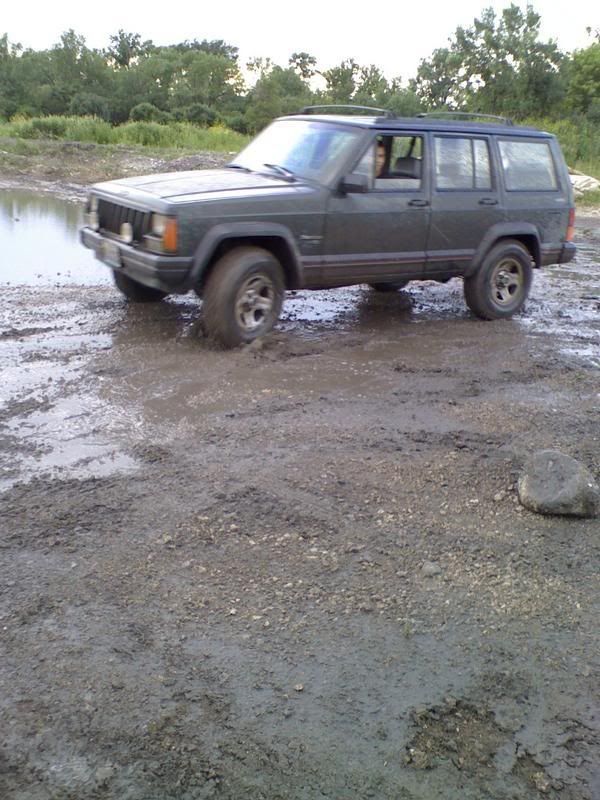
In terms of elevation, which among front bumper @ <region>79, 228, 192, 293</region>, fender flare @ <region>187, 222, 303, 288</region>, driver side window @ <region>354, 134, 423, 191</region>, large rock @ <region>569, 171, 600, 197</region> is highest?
driver side window @ <region>354, 134, 423, 191</region>

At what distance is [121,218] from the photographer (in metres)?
7.07

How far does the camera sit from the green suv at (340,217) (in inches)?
266

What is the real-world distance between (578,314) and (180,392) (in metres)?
5.30

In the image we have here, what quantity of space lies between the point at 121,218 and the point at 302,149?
1.84m

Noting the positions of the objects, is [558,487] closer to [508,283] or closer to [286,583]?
[286,583]

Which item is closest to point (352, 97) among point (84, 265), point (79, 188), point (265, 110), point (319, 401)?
point (265, 110)

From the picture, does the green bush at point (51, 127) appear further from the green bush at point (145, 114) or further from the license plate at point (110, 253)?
the license plate at point (110, 253)

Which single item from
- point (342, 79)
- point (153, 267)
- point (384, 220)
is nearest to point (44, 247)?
point (153, 267)

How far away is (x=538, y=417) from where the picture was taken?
5.90 m

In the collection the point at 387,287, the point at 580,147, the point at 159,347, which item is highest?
the point at 580,147

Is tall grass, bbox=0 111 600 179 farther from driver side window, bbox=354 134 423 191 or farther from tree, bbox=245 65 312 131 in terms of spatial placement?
driver side window, bbox=354 134 423 191

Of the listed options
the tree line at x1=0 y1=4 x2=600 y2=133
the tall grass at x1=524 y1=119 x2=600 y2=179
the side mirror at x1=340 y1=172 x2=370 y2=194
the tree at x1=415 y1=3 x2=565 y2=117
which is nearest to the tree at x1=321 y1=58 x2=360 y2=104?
the tree line at x1=0 y1=4 x2=600 y2=133

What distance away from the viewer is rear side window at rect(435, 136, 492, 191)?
8.14 metres

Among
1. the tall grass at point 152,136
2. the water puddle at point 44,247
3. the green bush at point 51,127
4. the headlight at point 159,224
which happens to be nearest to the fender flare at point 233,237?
the headlight at point 159,224
